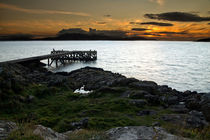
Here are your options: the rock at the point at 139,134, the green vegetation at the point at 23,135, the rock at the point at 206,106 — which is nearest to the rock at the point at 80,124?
the rock at the point at 139,134

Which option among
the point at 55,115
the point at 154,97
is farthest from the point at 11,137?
the point at 154,97

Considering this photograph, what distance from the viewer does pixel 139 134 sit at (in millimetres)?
6176

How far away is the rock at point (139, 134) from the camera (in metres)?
5.90

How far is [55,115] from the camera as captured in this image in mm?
11438

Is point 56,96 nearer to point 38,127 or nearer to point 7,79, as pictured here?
point 7,79

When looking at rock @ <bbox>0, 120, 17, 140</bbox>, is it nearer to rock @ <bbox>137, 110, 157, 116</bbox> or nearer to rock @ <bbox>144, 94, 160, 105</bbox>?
rock @ <bbox>137, 110, 157, 116</bbox>

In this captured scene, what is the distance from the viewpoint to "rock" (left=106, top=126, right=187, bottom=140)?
19.3ft

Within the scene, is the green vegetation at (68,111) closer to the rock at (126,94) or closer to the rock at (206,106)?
the rock at (126,94)

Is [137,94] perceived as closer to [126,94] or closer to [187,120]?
[126,94]

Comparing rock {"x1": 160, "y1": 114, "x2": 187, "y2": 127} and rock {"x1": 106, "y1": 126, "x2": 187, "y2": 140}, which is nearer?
rock {"x1": 106, "y1": 126, "x2": 187, "y2": 140}

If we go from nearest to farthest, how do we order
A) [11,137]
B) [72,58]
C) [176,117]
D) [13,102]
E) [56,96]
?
[11,137] → [176,117] → [13,102] → [56,96] → [72,58]

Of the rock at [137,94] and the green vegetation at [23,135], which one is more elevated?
the green vegetation at [23,135]

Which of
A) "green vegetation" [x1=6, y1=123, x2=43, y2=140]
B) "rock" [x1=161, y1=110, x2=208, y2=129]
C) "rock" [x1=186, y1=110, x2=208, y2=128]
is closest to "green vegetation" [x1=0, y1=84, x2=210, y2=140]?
"rock" [x1=161, y1=110, x2=208, y2=129]

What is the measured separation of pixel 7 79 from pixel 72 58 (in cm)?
4786
